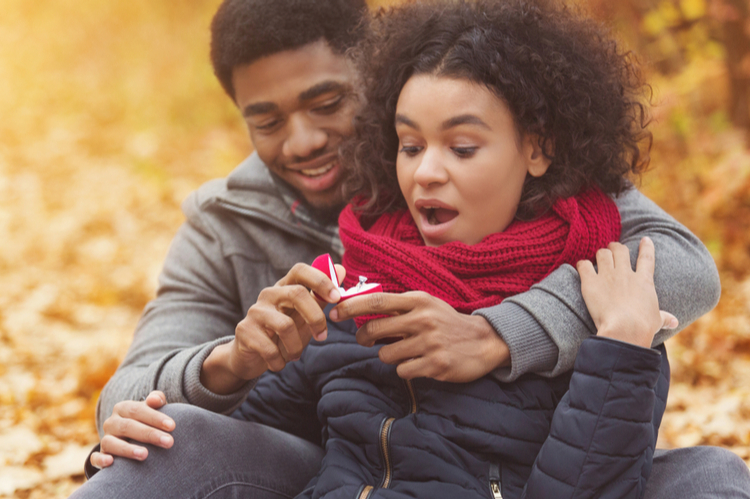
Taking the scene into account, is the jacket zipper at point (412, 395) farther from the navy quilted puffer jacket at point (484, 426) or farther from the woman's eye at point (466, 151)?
the woman's eye at point (466, 151)

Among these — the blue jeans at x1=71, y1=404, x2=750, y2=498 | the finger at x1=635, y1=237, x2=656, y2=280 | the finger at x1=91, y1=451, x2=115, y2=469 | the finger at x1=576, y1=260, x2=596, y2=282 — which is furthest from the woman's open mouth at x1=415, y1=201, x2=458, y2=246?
the finger at x1=91, y1=451, x2=115, y2=469

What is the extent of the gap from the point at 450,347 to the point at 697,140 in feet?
14.8

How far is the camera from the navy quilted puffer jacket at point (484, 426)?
146 centimetres

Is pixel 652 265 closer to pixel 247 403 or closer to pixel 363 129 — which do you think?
pixel 363 129

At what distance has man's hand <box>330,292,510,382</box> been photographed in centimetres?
158

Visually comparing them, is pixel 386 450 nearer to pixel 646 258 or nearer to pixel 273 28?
pixel 646 258

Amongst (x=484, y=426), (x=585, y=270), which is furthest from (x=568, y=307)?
(x=484, y=426)

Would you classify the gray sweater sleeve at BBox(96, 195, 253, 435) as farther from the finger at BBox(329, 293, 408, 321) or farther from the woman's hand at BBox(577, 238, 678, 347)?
Answer: the woman's hand at BBox(577, 238, 678, 347)

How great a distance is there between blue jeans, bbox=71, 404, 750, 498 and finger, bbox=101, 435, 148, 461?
2cm

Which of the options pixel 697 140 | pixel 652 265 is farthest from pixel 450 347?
pixel 697 140

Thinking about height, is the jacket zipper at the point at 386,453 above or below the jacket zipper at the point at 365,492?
above

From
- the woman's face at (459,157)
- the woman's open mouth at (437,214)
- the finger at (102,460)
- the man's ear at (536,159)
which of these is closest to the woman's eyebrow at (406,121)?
the woman's face at (459,157)

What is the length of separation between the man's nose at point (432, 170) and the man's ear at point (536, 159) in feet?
0.93

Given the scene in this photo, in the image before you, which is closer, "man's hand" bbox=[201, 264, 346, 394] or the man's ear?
"man's hand" bbox=[201, 264, 346, 394]
